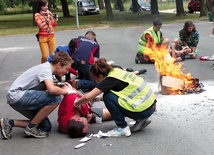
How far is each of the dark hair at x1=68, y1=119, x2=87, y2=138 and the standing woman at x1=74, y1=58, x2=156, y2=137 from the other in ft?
0.84

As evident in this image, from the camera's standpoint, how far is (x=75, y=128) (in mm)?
5004

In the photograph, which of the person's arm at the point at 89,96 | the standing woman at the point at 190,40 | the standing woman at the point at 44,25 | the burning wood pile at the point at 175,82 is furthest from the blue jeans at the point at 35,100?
the standing woman at the point at 190,40

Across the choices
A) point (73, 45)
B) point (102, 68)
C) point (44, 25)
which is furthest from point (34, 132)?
point (44, 25)

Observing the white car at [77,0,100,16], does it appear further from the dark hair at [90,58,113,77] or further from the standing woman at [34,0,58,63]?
the dark hair at [90,58,113,77]

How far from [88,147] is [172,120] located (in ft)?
4.82

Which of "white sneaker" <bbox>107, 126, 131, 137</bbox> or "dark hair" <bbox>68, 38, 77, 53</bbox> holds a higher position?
"dark hair" <bbox>68, 38, 77, 53</bbox>

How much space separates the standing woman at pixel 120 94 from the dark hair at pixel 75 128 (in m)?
0.26

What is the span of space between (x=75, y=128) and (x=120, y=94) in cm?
72

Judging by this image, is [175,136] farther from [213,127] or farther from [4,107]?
[4,107]

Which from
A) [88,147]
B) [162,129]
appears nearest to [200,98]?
[162,129]

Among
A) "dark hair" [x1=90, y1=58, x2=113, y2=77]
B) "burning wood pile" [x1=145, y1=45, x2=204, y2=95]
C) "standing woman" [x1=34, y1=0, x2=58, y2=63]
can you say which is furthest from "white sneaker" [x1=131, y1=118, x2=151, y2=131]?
"standing woman" [x1=34, y1=0, x2=58, y2=63]

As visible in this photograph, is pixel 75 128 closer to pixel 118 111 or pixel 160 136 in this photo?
pixel 118 111

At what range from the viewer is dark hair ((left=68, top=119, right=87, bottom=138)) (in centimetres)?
500

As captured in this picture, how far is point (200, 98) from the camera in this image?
655 centimetres
